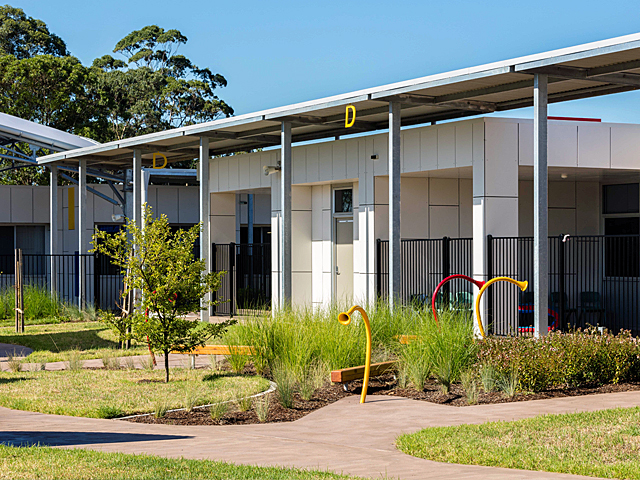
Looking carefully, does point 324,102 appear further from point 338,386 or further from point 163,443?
point 163,443

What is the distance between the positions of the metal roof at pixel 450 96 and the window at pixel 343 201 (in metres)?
1.35

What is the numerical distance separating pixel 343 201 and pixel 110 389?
8.94 meters

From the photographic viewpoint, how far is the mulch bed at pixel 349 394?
9070 mm

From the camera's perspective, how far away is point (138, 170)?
2083 cm

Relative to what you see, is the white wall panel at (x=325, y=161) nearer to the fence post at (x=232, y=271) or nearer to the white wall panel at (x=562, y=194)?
the fence post at (x=232, y=271)

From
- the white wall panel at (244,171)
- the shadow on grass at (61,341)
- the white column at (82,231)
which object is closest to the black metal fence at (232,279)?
the white wall panel at (244,171)

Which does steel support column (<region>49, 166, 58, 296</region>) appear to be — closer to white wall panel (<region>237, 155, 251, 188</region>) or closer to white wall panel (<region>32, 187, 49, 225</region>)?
white wall panel (<region>32, 187, 49, 225</region>)

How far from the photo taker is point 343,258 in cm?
1853

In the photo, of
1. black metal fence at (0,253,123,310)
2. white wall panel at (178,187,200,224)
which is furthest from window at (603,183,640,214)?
black metal fence at (0,253,123,310)

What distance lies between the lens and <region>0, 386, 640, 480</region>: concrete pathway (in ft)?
21.4

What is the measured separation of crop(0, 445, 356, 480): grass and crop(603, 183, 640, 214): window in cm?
1497

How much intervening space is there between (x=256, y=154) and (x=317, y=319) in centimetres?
894

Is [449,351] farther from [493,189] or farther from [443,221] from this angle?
[443,221]

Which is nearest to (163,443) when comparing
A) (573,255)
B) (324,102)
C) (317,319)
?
(317,319)
